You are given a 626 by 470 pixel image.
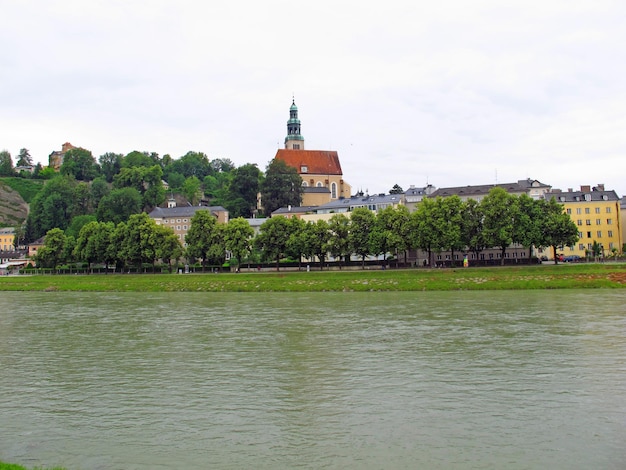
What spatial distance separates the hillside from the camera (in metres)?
172

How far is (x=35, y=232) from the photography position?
143 m

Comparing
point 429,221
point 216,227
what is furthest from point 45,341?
point 216,227

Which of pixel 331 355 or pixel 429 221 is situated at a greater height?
pixel 429 221

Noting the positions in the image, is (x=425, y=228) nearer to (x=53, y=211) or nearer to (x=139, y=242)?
(x=139, y=242)

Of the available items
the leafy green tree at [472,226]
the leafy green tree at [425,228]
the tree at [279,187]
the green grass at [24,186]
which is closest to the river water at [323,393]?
the leafy green tree at [425,228]

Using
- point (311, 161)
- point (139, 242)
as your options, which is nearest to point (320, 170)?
point (311, 161)

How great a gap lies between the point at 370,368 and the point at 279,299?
30.9m

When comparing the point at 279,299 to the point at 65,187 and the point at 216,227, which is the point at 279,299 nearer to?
the point at 216,227

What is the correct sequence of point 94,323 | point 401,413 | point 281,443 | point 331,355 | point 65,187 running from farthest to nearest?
point 65,187
point 94,323
point 331,355
point 401,413
point 281,443

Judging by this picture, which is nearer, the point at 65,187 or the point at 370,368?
the point at 370,368

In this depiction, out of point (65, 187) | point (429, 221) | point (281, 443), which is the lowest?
point (281, 443)

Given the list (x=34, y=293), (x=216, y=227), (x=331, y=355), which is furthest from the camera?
(x=216, y=227)

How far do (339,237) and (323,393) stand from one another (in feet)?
198

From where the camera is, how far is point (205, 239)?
8588 centimetres
